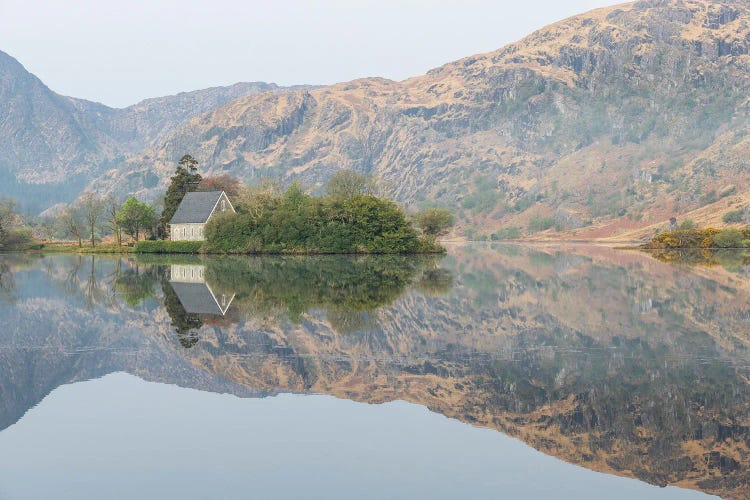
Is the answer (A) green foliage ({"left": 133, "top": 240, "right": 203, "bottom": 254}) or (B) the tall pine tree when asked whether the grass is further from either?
(B) the tall pine tree

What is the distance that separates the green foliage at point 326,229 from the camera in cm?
8381

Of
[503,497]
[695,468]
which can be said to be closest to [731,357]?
[695,468]

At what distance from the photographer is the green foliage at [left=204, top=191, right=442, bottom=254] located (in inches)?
3300

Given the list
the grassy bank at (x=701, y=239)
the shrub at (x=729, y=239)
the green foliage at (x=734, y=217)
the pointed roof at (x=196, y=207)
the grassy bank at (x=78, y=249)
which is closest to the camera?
the pointed roof at (x=196, y=207)

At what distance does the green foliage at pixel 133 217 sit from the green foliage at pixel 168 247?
12873 millimetres

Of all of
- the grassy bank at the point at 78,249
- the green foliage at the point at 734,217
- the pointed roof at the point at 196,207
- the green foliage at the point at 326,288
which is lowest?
the green foliage at the point at 734,217

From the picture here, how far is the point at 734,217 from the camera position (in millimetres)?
151250

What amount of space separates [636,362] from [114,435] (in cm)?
1199

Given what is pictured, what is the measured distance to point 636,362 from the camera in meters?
17.5

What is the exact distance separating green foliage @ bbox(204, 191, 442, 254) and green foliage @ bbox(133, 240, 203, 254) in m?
4.70

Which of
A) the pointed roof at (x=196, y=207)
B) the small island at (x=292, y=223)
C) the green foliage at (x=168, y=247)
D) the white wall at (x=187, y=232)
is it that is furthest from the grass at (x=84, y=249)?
the pointed roof at (x=196, y=207)

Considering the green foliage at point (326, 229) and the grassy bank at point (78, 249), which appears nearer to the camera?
the green foliage at point (326, 229)

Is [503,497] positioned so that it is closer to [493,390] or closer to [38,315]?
[493,390]

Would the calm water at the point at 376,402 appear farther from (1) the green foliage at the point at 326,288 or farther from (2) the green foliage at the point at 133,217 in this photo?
(2) the green foliage at the point at 133,217
